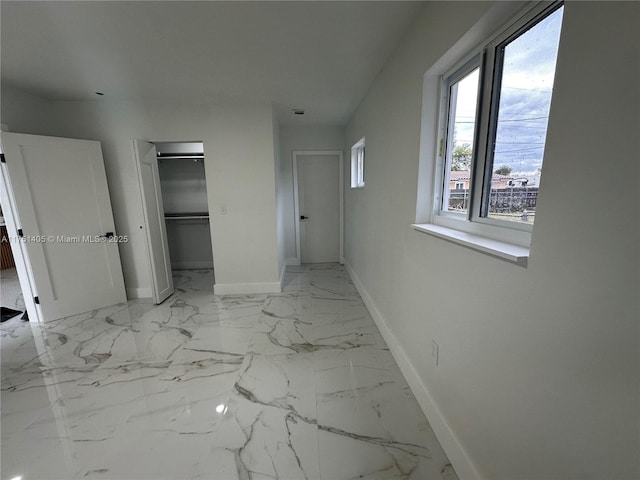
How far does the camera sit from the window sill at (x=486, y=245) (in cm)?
89

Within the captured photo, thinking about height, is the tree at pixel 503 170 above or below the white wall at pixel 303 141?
below

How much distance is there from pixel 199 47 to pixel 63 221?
2489mm

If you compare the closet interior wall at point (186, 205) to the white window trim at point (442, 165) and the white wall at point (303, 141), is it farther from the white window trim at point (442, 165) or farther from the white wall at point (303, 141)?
the white window trim at point (442, 165)

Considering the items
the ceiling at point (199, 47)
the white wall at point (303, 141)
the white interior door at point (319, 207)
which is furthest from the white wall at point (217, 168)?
the white interior door at point (319, 207)

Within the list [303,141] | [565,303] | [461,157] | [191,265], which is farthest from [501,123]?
[191,265]

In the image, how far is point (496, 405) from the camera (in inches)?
40.0

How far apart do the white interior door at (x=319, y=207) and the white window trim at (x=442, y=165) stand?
2.94 metres

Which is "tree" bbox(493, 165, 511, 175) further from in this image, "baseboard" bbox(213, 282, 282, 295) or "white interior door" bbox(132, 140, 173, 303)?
"white interior door" bbox(132, 140, 173, 303)

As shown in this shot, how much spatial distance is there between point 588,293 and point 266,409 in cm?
169

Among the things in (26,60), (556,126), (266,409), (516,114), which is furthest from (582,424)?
(26,60)

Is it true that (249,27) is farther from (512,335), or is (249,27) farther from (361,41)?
(512,335)

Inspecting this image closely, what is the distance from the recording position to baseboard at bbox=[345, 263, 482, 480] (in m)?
1.20

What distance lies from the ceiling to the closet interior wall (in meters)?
1.41

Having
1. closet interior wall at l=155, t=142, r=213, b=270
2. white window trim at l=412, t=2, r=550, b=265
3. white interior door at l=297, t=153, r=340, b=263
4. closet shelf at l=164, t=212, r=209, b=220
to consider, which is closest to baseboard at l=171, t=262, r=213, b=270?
closet interior wall at l=155, t=142, r=213, b=270
